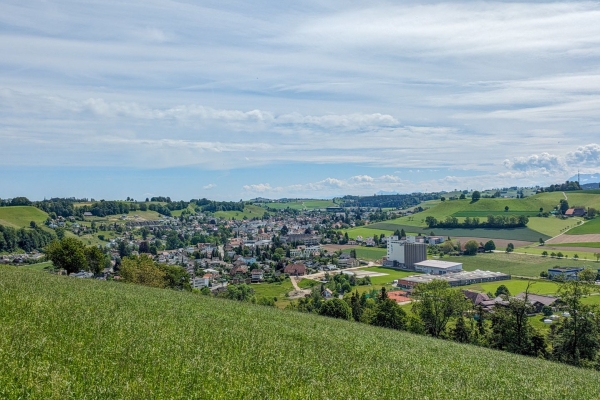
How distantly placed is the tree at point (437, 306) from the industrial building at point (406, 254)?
105048mm

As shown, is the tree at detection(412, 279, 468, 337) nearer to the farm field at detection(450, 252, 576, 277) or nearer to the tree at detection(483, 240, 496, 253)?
the farm field at detection(450, 252, 576, 277)

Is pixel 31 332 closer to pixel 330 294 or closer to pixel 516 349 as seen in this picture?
pixel 516 349

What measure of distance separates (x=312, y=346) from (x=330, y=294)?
91.9m

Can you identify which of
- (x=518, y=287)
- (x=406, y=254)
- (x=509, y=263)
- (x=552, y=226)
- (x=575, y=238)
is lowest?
(x=518, y=287)

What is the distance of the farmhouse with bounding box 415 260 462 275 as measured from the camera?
139m

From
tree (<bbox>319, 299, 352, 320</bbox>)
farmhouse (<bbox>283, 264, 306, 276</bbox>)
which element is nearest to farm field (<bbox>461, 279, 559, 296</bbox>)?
tree (<bbox>319, 299, 352, 320</bbox>)

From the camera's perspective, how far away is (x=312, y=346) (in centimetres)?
1670

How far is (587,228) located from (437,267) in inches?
2845

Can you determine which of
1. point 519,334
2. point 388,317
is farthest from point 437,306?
point 519,334

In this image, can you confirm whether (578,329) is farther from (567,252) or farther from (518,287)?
Result: (567,252)

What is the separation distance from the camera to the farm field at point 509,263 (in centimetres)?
12406

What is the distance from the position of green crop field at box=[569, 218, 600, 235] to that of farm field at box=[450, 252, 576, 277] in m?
33.6

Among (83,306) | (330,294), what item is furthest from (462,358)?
(330,294)

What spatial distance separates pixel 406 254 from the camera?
158 meters
